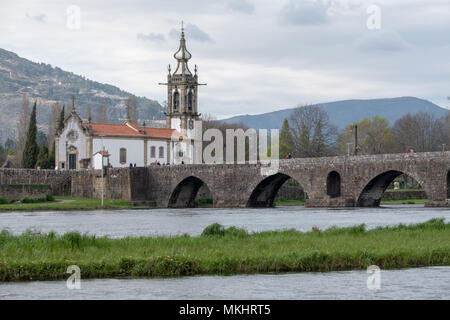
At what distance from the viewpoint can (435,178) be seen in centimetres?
6856

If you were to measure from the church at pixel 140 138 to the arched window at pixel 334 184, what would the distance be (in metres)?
27.0

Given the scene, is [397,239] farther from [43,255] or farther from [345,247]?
[43,255]

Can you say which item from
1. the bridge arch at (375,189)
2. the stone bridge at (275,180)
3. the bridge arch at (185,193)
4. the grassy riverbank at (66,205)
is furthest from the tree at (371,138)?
the grassy riverbank at (66,205)

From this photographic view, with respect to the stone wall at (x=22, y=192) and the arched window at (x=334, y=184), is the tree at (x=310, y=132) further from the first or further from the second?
the stone wall at (x=22, y=192)

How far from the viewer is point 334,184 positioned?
7756 centimetres

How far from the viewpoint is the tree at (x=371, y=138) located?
127 meters

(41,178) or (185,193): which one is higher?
(41,178)

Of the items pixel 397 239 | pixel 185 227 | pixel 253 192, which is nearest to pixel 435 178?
pixel 253 192

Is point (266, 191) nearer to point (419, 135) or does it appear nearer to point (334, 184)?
point (334, 184)

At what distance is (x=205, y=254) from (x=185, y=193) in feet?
206

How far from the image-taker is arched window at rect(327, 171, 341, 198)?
251ft

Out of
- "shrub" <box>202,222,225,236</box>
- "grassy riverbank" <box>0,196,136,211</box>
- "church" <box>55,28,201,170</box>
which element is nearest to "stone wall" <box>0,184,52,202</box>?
"grassy riverbank" <box>0,196,136,211</box>

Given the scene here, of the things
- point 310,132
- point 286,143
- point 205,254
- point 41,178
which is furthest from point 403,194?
point 205,254

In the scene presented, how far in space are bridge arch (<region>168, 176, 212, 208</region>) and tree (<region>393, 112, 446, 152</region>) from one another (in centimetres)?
4641
